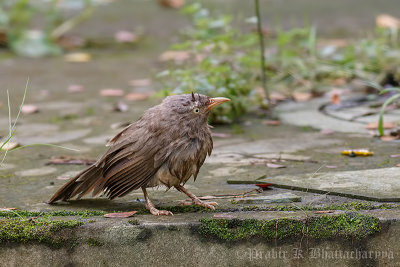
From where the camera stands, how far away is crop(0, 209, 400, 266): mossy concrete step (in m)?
2.82

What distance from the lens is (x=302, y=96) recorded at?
5840 millimetres

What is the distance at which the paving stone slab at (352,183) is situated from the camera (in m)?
3.16

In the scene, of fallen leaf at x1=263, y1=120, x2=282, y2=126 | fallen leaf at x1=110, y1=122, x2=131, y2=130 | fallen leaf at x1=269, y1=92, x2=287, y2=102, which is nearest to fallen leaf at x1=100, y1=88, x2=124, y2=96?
fallen leaf at x1=110, y1=122, x2=131, y2=130

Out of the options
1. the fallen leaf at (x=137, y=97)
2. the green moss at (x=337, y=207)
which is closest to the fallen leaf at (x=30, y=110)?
the fallen leaf at (x=137, y=97)

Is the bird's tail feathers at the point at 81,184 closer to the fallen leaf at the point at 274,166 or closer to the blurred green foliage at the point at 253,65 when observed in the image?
the fallen leaf at the point at 274,166

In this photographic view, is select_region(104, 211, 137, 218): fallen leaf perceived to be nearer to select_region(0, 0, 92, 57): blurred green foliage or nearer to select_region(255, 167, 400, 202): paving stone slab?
select_region(255, 167, 400, 202): paving stone slab

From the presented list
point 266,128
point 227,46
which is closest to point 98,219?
point 266,128

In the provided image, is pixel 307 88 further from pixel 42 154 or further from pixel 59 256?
pixel 59 256

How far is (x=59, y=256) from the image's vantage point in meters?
2.89

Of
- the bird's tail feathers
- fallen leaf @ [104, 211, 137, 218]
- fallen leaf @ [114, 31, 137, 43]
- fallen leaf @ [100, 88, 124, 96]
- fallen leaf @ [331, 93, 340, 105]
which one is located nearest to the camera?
fallen leaf @ [104, 211, 137, 218]

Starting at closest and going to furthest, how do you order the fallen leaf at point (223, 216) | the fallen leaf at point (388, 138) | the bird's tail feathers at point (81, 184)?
1. the fallen leaf at point (223, 216)
2. the bird's tail feathers at point (81, 184)
3. the fallen leaf at point (388, 138)

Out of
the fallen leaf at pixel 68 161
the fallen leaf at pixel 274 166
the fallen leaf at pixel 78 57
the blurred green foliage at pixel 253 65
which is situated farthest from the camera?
the fallen leaf at pixel 78 57

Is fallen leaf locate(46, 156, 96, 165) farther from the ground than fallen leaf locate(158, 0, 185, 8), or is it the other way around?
fallen leaf locate(158, 0, 185, 8)

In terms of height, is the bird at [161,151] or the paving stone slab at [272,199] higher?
the bird at [161,151]
